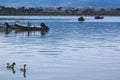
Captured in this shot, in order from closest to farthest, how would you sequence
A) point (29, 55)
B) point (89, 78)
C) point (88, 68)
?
point (89, 78)
point (88, 68)
point (29, 55)

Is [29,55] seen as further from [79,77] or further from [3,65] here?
[79,77]

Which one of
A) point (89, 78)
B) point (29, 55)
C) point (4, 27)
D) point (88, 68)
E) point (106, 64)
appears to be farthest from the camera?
point (4, 27)

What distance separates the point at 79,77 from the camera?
2117cm

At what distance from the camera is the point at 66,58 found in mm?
28094

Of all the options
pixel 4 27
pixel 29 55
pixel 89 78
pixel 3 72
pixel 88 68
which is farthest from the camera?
pixel 4 27

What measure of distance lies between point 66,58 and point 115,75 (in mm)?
6822

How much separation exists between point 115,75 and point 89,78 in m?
1.51

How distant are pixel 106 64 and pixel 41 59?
13.3 feet

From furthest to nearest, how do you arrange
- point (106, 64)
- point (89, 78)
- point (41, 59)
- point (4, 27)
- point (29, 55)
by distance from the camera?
1. point (4, 27)
2. point (29, 55)
3. point (41, 59)
4. point (106, 64)
5. point (89, 78)

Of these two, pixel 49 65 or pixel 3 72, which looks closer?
pixel 3 72

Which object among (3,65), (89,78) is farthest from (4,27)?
(89,78)

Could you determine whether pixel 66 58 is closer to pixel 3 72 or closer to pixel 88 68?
pixel 88 68

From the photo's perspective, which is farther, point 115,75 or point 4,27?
point 4,27

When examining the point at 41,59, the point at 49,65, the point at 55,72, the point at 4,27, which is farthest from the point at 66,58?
the point at 4,27
